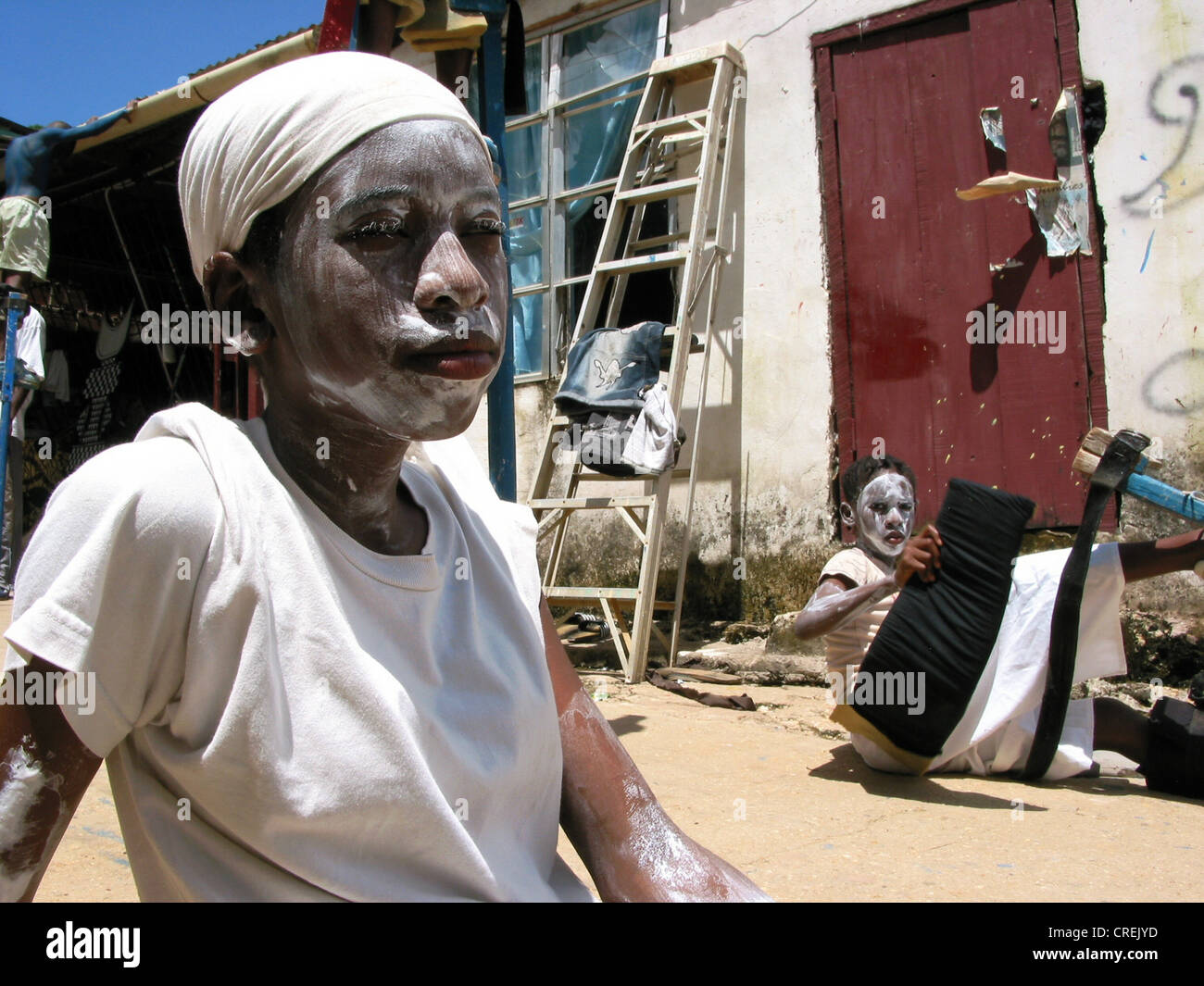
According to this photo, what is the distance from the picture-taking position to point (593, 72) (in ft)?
22.2

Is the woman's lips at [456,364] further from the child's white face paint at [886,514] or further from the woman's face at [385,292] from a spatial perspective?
the child's white face paint at [886,514]

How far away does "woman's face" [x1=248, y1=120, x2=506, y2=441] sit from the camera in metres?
1.03

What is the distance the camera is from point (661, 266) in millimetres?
5738

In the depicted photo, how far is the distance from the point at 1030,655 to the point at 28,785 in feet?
10.6

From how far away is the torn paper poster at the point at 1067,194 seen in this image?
4895 millimetres

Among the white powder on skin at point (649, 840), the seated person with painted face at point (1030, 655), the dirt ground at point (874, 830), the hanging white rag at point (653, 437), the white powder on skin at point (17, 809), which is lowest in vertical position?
the dirt ground at point (874, 830)

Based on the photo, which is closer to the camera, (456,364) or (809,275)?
(456,364)

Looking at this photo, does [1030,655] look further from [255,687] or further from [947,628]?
[255,687]

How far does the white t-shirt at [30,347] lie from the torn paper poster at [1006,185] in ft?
19.1

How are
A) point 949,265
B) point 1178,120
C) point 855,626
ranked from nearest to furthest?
point 855,626
point 1178,120
point 949,265

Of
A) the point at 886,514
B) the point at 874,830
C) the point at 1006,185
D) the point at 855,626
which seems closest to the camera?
the point at 874,830

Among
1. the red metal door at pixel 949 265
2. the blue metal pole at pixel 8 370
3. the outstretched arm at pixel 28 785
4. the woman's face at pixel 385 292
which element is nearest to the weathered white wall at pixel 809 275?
the red metal door at pixel 949 265

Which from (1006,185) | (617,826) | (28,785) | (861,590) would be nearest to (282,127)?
(28,785)

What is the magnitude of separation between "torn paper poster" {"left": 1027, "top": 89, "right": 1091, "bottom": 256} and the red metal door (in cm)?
5
